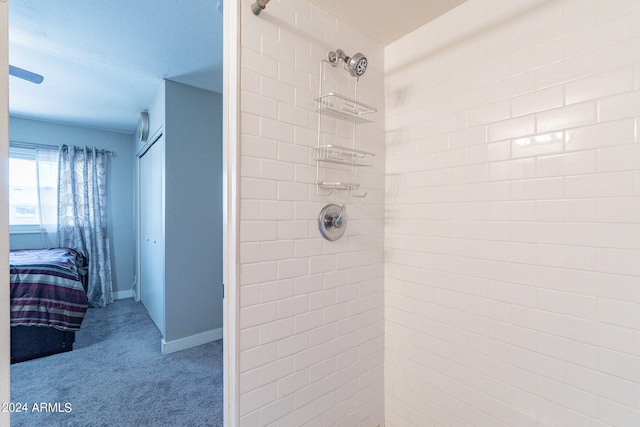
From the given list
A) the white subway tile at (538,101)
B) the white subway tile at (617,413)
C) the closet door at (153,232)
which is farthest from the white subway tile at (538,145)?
the closet door at (153,232)

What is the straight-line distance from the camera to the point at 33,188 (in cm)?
378

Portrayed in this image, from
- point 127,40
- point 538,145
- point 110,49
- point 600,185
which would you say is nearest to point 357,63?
point 538,145

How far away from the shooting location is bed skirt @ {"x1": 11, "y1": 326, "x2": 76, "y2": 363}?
97.3 inches

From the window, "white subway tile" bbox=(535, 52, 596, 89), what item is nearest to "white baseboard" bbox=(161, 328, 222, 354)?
the window

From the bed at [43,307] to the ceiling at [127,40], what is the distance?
1.84 metres

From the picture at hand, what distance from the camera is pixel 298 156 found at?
1.30 metres

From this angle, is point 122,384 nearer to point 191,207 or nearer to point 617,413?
point 191,207

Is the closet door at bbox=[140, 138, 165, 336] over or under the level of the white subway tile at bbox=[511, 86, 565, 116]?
under

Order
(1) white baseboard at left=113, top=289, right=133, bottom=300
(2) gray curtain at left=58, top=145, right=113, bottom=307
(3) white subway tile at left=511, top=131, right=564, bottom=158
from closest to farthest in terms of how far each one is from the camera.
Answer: (3) white subway tile at left=511, top=131, right=564, bottom=158 < (2) gray curtain at left=58, top=145, right=113, bottom=307 < (1) white baseboard at left=113, top=289, right=133, bottom=300

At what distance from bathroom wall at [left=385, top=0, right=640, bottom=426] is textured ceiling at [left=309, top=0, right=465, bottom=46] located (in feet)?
0.25

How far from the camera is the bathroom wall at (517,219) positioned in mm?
948

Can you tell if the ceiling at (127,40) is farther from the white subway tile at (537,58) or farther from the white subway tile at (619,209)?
the white subway tile at (619,209)

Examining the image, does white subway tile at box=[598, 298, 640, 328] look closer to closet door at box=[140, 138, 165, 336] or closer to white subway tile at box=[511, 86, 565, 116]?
white subway tile at box=[511, 86, 565, 116]

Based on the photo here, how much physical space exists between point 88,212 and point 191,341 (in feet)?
9.11
